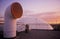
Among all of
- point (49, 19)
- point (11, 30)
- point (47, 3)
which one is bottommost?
point (11, 30)

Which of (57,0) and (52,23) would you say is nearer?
(57,0)

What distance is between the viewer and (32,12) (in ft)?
13.4

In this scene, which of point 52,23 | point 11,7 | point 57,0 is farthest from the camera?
point 52,23

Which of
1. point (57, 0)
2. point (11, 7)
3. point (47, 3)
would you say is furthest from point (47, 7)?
point (11, 7)

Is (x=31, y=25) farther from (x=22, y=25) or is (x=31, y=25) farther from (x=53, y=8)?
(x=53, y=8)

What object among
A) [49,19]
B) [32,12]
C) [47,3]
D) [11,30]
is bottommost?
[11,30]

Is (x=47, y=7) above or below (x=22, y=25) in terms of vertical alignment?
above

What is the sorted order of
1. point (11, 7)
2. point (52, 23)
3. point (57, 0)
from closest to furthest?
1. point (11, 7)
2. point (57, 0)
3. point (52, 23)

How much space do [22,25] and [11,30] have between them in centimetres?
130

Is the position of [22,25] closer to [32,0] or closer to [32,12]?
[32,12]

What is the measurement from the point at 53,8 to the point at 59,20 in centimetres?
53

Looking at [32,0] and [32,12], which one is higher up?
[32,0]

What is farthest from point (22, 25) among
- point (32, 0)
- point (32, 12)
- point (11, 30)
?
point (11, 30)

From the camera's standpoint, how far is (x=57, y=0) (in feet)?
12.8
